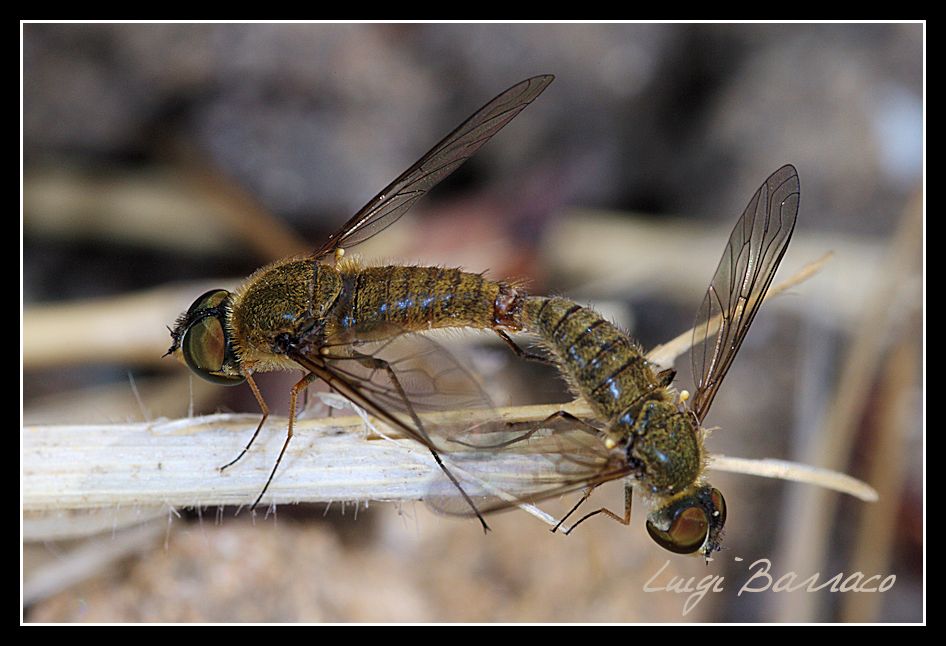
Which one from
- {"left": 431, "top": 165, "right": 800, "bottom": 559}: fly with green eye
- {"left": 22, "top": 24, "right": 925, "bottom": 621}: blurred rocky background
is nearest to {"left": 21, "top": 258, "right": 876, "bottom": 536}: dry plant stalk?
{"left": 431, "top": 165, "right": 800, "bottom": 559}: fly with green eye

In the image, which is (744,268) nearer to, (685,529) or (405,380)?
(685,529)

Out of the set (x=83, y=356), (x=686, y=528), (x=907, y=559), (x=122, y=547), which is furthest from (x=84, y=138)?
(x=907, y=559)

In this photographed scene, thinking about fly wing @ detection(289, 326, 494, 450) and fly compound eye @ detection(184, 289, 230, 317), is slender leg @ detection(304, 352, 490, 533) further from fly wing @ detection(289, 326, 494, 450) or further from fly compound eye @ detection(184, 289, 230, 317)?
fly compound eye @ detection(184, 289, 230, 317)

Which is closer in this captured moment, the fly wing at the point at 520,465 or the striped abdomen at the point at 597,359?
the fly wing at the point at 520,465

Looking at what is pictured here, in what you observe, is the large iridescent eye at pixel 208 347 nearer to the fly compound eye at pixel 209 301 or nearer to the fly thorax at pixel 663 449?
the fly compound eye at pixel 209 301

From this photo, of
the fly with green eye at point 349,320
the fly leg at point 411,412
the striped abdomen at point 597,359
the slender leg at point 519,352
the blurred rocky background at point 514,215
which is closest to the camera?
the fly leg at point 411,412

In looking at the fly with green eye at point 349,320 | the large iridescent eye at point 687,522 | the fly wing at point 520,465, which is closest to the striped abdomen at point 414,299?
the fly with green eye at point 349,320

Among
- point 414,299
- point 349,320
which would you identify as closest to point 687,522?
point 414,299
